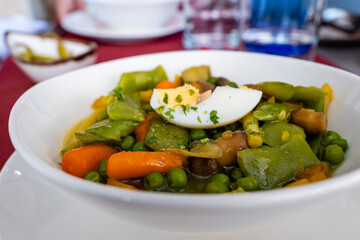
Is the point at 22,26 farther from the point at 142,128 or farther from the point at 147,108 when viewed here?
the point at 142,128

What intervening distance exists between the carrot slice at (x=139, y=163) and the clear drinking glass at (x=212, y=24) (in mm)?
1885

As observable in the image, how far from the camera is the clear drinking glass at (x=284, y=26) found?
285 centimetres

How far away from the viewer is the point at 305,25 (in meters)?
3.04

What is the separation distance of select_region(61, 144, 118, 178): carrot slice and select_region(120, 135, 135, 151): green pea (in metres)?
0.08

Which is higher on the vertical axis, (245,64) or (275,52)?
(245,64)

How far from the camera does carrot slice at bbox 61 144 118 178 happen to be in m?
1.29

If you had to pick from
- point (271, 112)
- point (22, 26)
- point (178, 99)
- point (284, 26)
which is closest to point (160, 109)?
point (178, 99)

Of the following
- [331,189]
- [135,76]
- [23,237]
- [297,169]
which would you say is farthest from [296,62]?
[23,237]

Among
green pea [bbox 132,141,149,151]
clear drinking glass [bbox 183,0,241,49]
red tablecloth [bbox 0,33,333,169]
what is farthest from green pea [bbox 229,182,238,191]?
clear drinking glass [bbox 183,0,241,49]

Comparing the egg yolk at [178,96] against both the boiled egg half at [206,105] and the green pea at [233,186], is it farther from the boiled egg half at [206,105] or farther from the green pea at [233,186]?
the green pea at [233,186]

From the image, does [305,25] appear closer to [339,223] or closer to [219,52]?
[219,52]

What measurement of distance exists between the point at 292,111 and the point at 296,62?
0.32 m

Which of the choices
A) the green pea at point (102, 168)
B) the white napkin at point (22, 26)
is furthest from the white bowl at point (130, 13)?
the green pea at point (102, 168)

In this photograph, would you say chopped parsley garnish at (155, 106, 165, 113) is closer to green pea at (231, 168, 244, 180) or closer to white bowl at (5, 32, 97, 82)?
green pea at (231, 168, 244, 180)
